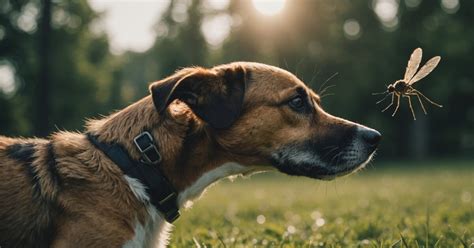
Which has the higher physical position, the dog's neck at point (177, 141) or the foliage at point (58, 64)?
the dog's neck at point (177, 141)

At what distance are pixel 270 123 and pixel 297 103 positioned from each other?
0.36 meters

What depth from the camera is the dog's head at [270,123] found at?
15.0ft

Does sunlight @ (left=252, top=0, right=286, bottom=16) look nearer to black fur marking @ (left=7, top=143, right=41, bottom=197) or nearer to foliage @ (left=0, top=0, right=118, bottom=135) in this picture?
foliage @ (left=0, top=0, right=118, bottom=135)

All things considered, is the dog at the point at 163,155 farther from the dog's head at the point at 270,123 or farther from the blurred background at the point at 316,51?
the blurred background at the point at 316,51

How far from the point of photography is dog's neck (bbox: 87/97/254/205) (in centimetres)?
441

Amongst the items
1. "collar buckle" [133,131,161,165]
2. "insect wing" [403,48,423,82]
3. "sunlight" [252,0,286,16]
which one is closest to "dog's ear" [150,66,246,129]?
"collar buckle" [133,131,161,165]

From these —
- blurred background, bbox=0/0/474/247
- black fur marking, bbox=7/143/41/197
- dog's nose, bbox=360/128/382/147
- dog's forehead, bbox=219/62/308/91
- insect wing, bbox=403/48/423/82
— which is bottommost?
blurred background, bbox=0/0/474/247

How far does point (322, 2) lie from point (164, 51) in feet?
53.7

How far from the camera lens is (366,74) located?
44344mm

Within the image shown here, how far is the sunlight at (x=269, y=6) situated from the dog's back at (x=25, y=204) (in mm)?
41321

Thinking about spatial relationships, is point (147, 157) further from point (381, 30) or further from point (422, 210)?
point (381, 30)

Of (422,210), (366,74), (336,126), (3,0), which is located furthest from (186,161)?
(366,74)

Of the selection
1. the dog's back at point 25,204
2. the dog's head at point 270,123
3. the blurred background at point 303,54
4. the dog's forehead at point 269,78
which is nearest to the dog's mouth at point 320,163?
the dog's head at point 270,123

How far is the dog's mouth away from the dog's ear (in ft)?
2.08
